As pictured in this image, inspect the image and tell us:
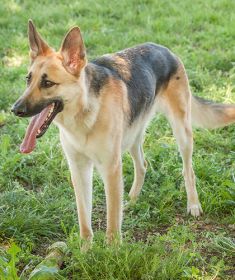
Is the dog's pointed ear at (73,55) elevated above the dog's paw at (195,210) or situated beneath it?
elevated above

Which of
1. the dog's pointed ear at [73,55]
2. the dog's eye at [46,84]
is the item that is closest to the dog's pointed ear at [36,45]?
the dog's pointed ear at [73,55]

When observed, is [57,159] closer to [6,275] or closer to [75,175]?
[75,175]

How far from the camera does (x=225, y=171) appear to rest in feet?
16.8

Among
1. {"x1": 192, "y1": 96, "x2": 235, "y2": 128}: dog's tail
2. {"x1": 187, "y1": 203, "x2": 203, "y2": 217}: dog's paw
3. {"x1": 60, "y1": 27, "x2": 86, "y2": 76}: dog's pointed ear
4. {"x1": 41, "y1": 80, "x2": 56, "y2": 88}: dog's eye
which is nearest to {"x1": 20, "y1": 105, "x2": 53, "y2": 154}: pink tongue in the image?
{"x1": 41, "y1": 80, "x2": 56, "y2": 88}: dog's eye

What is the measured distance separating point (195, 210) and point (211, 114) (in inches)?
37.5

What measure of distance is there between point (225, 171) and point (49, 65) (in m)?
2.32

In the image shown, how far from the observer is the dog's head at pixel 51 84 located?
3494 mm

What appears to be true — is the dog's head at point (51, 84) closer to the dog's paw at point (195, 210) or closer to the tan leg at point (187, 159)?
the tan leg at point (187, 159)

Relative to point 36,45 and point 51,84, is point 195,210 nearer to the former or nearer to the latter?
point 51,84

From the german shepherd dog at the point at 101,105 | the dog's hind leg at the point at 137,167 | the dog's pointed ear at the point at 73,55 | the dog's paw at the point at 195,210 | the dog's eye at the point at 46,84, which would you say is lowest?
the dog's paw at the point at 195,210

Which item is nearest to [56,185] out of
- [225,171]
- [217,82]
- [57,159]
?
[57,159]

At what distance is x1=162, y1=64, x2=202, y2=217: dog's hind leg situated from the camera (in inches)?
185

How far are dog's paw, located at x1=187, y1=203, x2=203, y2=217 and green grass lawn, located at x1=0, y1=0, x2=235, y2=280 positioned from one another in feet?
0.19

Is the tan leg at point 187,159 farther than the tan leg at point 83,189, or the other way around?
the tan leg at point 187,159
